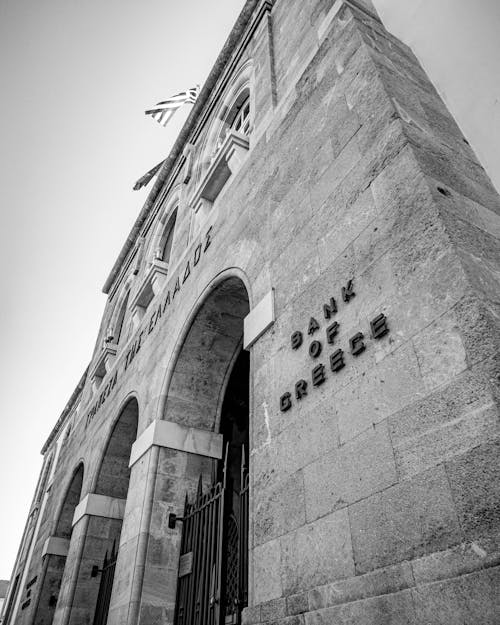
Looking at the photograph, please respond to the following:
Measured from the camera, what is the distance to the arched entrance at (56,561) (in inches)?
391

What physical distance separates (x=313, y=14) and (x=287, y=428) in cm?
570

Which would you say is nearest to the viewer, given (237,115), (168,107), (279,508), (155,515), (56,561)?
(279,508)

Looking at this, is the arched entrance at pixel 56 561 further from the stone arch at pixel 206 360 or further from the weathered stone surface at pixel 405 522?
the weathered stone surface at pixel 405 522

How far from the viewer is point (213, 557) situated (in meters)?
5.00

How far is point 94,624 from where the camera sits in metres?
7.10

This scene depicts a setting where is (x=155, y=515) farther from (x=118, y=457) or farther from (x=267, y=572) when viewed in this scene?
(x=118, y=457)

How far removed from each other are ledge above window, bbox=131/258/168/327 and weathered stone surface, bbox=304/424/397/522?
6908 millimetres

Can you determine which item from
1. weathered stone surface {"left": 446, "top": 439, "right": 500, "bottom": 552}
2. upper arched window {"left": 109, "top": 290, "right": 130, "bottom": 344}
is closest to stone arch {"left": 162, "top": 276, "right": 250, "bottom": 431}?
weathered stone surface {"left": 446, "top": 439, "right": 500, "bottom": 552}

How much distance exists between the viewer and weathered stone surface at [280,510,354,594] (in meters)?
2.67

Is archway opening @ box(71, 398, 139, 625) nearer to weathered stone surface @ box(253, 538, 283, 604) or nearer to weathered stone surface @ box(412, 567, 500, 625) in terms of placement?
weathered stone surface @ box(253, 538, 283, 604)

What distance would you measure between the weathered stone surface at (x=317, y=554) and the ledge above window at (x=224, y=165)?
17.2 ft

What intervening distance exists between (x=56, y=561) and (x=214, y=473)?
6.57 meters

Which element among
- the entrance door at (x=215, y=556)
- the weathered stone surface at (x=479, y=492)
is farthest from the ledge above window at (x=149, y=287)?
the weathered stone surface at (x=479, y=492)

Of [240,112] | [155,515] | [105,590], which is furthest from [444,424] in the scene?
[240,112]
